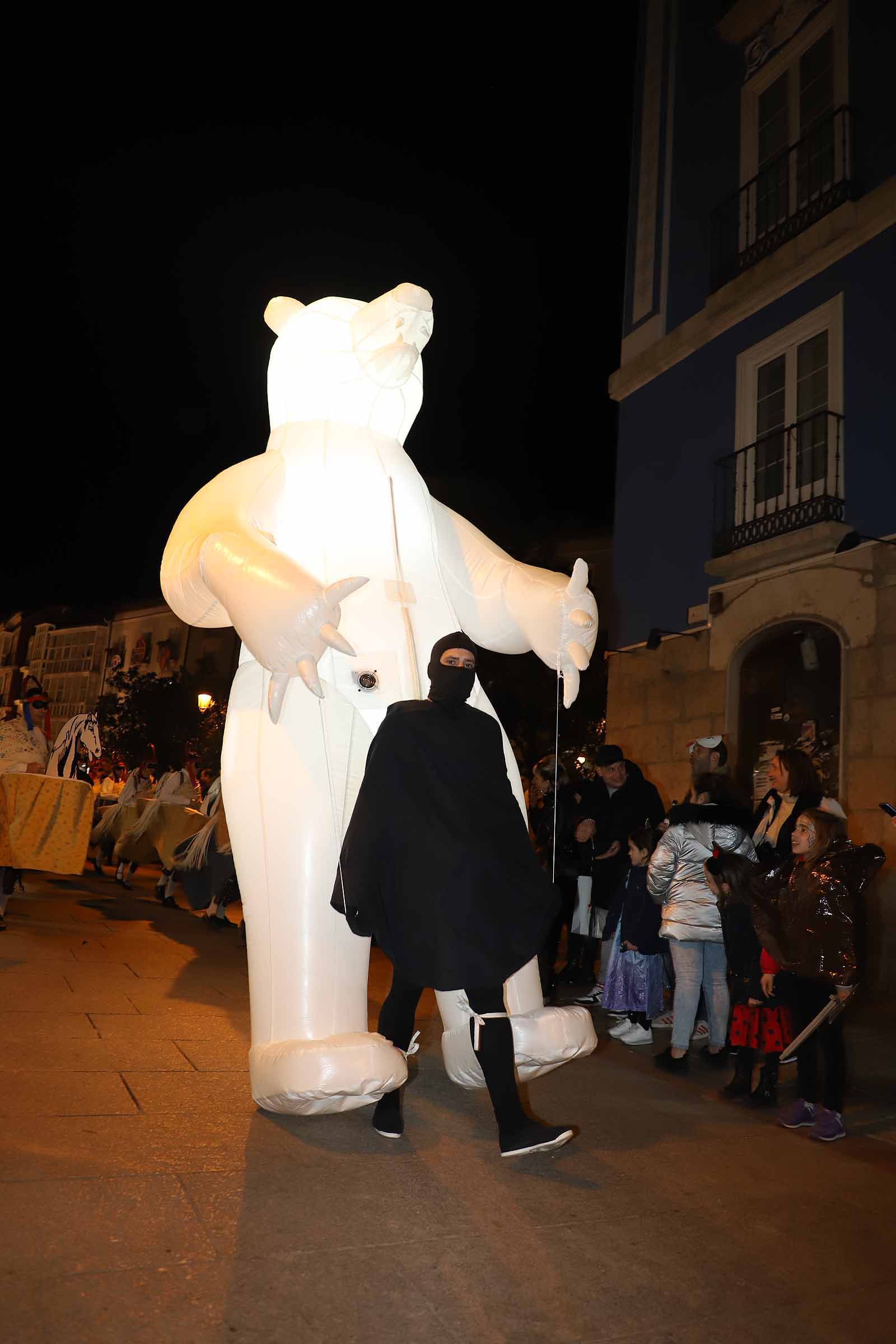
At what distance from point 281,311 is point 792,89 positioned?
26.7 ft

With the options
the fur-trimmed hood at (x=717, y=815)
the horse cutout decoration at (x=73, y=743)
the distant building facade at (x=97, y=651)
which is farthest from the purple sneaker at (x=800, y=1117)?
the distant building facade at (x=97, y=651)

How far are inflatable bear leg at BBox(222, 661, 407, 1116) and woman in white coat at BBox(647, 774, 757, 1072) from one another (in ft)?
6.20

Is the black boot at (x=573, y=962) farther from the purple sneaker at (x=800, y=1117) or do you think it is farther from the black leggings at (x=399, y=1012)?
the black leggings at (x=399, y=1012)

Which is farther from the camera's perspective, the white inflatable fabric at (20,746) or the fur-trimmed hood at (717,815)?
the white inflatable fabric at (20,746)

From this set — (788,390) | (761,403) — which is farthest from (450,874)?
(761,403)

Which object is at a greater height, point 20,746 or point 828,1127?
point 20,746

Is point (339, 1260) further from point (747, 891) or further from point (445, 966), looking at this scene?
point (747, 891)

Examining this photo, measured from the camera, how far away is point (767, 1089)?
3793 mm

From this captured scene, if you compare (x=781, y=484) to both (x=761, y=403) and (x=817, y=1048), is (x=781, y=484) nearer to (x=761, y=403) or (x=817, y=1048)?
(x=761, y=403)

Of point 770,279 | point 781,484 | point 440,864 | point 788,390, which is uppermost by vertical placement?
point 770,279

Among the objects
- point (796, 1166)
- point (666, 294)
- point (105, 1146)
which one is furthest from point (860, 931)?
point (666, 294)

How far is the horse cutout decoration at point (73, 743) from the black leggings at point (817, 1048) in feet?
18.0

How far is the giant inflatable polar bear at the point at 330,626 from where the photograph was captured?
2812 mm

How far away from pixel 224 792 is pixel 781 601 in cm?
656
